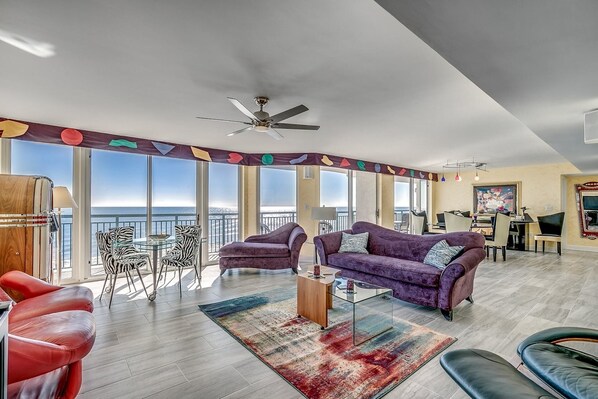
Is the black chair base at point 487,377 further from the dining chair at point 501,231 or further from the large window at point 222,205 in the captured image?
the dining chair at point 501,231

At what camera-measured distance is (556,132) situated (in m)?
3.39

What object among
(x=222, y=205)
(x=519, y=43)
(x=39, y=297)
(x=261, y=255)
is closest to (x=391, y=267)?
(x=261, y=255)

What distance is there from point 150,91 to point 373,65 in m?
2.21

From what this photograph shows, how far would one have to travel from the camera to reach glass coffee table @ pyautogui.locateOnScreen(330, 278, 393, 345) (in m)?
2.64

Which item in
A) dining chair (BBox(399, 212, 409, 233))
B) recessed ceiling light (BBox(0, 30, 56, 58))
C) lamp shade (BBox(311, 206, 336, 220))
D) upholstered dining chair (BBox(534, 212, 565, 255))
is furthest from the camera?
dining chair (BBox(399, 212, 409, 233))

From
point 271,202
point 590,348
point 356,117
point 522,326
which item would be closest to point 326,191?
point 271,202

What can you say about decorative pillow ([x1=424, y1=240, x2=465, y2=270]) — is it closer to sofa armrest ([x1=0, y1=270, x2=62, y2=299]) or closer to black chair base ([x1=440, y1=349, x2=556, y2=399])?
black chair base ([x1=440, y1=349, x2=556, y2=399])

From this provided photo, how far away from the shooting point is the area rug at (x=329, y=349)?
1.97m

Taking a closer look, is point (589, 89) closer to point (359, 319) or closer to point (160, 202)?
point (359, 319)

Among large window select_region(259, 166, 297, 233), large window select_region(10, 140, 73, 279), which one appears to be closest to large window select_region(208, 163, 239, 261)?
large window select_region(259, 166, 297, 233)

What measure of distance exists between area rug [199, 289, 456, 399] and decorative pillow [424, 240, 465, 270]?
0.89m

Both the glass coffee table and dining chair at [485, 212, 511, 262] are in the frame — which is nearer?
the glass coffee table

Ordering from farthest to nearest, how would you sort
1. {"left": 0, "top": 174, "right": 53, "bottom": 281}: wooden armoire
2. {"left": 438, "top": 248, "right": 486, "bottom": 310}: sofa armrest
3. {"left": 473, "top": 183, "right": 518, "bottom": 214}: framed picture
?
{"left": 473, "top": 183, "right": 518, "bottom": 214}: framed picture → {"left": 438, "top": 248, "right": 486, "bottom": 310}: sofa armrest → {"left": 0, "top": 174, "right": 53, "bottom": 281}: wooden armoire

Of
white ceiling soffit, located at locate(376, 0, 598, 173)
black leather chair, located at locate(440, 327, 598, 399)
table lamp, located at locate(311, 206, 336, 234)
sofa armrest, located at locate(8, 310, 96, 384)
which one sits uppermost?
white ceiling soffit, located at locate(376, 0, 598, 173)
